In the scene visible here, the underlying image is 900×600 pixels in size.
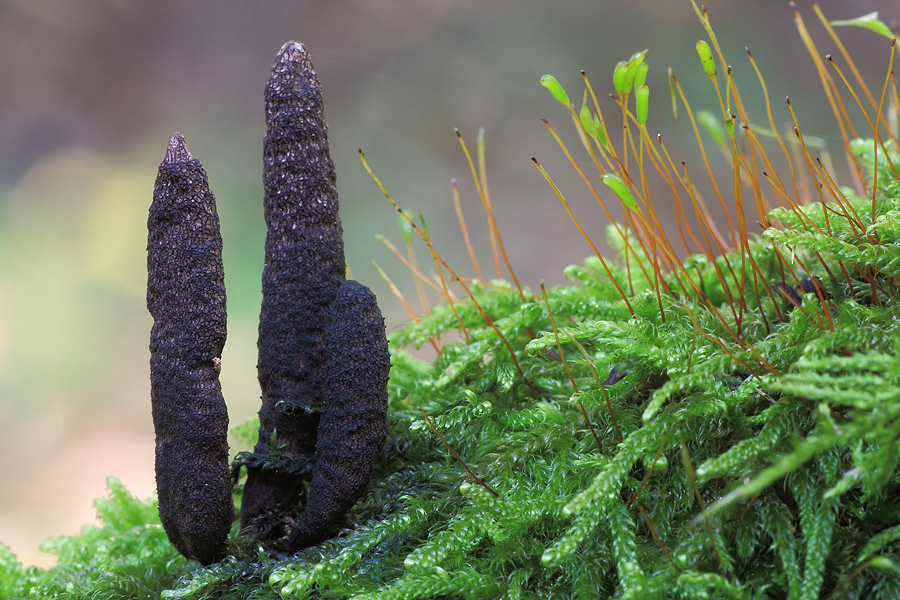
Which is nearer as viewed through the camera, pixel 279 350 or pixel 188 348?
pixel 188 348

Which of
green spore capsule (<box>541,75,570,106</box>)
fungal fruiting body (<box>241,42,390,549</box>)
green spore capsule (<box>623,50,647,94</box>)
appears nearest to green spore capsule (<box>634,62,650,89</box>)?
green spore capsule (<box>623,50,647,94</box>)

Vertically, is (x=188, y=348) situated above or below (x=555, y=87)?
below

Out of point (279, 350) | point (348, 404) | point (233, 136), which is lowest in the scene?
point (348, 404)

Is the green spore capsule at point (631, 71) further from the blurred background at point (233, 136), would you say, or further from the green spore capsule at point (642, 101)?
the blurred background at point (233, 136)

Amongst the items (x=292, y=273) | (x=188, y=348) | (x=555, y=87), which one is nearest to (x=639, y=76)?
(x=555, y=87)

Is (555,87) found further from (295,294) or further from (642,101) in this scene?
(295,294)

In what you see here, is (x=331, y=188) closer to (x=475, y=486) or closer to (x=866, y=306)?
(x=475, y=486)
